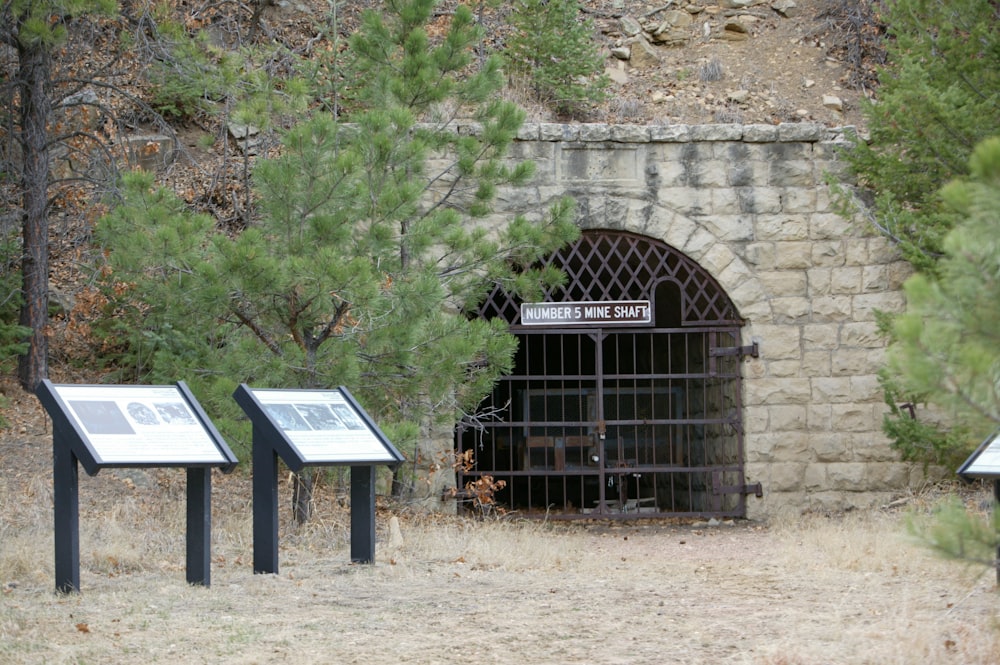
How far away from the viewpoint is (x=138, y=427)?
563 centimetres

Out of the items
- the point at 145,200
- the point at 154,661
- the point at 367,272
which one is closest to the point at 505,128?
the point at 367,272

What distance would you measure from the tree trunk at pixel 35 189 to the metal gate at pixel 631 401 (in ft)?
12.6

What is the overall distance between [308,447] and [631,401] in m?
8.51

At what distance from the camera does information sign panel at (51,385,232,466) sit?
541cm

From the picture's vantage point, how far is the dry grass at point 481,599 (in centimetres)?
436

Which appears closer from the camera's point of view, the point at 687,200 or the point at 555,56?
the point at 687,200

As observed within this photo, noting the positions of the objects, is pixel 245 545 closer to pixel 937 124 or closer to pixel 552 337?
pixel 937 124

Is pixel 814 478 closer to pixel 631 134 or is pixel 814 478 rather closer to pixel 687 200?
pixel 687 200

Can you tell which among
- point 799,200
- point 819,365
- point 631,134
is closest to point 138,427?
point 631,134

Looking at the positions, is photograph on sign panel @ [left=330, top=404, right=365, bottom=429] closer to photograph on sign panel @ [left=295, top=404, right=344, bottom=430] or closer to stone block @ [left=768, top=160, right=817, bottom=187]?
photograph on sign panel @ [left=295, top=404, right=344, bottom=430]

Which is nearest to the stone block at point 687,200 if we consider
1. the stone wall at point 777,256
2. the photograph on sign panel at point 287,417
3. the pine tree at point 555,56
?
the stone wall at point 777,256

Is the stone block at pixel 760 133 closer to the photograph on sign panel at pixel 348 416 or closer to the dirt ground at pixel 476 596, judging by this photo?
the dirt ground at pixel 476 596

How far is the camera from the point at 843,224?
1021cm

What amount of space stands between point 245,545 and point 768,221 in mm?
5363
